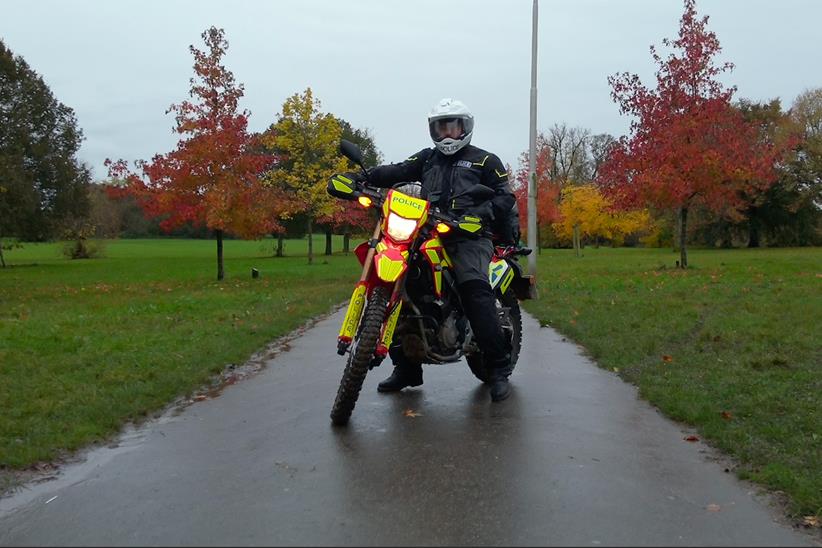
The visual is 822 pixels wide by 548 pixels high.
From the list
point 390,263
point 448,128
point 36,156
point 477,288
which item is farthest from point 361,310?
point 36,156

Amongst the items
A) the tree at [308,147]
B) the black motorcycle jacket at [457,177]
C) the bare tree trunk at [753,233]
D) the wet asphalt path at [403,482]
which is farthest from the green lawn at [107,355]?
the bare tree trunk at [753,233]

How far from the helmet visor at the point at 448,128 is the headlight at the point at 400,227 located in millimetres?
1014

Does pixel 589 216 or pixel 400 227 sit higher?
pixel 589 216

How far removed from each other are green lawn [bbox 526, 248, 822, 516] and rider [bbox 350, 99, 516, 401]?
1.53 metres

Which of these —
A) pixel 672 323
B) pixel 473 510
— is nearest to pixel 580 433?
pixel 473 510

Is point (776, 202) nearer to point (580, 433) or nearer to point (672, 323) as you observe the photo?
point (672, 323)

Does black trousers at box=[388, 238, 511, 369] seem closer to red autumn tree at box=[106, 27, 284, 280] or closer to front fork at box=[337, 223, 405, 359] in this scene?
front fork at box=[337, 223, 405, 359]

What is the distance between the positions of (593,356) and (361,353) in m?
4.53

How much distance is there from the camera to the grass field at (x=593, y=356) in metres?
5.18

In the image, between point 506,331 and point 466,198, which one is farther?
point 506,331

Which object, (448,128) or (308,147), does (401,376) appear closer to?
(448,128)

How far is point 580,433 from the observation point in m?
5.18

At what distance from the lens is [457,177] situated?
5.99m

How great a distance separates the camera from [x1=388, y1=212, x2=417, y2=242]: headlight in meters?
5.23
